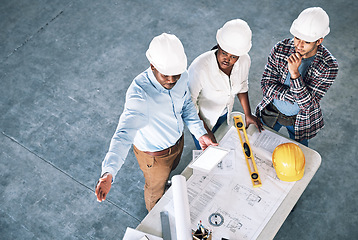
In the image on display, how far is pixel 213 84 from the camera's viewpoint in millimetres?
2619

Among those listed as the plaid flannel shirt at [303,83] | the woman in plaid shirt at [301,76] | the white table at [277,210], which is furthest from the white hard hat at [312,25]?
the white table at [277,210]

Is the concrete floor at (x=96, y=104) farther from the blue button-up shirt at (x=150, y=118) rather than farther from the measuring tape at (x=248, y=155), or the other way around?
the blue button-up shirt at (x=150, y=118)

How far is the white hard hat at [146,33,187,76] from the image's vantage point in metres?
2.09

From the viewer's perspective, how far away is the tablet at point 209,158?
2.42 meters

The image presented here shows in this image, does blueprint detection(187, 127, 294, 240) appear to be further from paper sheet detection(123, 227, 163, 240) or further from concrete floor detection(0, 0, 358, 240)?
concrete floor detection(0, 0, 358, 240)

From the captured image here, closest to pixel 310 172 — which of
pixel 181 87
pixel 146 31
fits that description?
Answer: pixel 181 87

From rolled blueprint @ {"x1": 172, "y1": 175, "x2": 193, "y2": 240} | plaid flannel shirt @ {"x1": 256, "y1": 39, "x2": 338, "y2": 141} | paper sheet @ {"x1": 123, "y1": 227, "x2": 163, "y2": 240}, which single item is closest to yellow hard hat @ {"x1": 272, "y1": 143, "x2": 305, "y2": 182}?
plaid flannel shirt @ {"x1": 256, "y1": 39, "x2": 338, "y2": 141}

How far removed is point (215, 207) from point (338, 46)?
3.08m

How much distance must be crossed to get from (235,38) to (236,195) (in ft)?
3.28

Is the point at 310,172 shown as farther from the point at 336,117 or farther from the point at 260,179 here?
the point at 336,117

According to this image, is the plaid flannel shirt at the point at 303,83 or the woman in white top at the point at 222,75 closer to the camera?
the woman in white top at the point at 222,75

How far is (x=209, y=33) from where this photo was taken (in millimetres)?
4770

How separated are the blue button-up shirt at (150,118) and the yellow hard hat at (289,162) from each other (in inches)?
20.6

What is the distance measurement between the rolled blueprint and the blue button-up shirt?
0.36 meters
